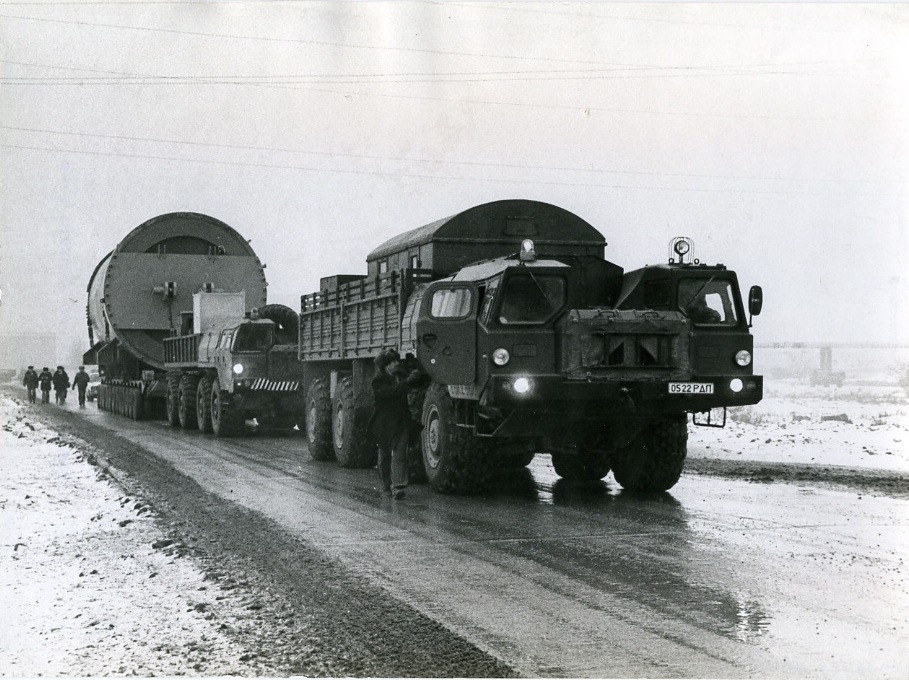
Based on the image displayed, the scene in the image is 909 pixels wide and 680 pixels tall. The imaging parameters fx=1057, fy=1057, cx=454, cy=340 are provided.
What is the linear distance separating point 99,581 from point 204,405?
1622 cm

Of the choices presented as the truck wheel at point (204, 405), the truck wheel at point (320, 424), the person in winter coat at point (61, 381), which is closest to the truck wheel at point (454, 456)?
the truck wheel at point (320, 424)

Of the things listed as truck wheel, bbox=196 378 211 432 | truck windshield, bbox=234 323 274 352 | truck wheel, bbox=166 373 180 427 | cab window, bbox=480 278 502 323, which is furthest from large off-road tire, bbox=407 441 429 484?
truck wheel, bbox=166 373 180 427

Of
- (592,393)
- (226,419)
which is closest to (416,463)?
(592,393)

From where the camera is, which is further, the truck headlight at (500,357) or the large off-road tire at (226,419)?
the large off-road tire at (226,419)

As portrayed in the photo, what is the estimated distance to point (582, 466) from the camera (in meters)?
13.4

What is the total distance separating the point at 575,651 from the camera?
5.61m

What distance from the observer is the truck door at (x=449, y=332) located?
11.2 meters

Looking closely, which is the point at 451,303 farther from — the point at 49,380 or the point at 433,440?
the point at 49,380

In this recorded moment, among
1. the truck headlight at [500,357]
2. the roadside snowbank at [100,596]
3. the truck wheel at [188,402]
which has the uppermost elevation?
the truck headlight at [500,357]

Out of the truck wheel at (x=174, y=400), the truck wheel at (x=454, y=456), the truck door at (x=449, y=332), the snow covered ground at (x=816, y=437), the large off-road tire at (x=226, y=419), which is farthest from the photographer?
the truck wheel at (x=174, y=400)

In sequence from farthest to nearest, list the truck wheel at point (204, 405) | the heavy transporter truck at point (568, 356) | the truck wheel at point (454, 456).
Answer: the truck wheel at point (204, 405) < the truck wheel at point (454, 456) < the heavy transporter truck at point (568, 356)

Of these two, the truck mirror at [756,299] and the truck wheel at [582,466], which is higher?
the truck mirror at [756,299]

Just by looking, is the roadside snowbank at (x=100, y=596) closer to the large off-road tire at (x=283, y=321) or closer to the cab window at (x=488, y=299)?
the cab window at (x=488, y=299)

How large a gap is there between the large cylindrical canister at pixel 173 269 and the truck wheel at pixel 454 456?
1686cm
